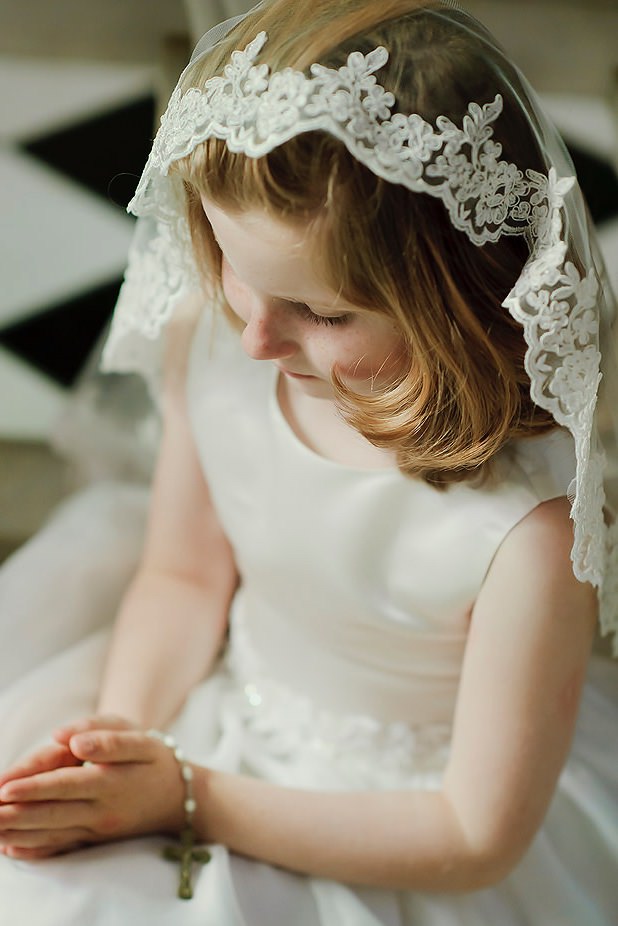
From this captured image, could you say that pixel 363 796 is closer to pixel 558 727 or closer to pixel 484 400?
pixel 558 727

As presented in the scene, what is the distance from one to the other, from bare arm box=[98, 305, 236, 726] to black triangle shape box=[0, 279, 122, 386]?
761mm

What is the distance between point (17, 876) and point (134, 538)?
0.47 metres

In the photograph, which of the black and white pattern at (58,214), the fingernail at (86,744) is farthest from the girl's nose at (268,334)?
the black and white pattern at (58,214)

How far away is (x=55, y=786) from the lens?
0.84 m

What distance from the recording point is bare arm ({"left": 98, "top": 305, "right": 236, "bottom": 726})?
1056mm

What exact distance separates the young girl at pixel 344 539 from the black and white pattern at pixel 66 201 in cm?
66

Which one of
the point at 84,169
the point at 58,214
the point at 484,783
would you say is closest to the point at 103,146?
the point at 84,169

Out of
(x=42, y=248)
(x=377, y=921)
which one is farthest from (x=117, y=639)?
(x=42, y=248)

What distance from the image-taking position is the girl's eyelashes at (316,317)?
73 centimetres

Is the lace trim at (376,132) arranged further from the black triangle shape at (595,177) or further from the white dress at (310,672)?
the black triangle shape at (595,177)

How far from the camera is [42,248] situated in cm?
193

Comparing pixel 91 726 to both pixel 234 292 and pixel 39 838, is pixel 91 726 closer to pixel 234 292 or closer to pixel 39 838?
pixel 39 838

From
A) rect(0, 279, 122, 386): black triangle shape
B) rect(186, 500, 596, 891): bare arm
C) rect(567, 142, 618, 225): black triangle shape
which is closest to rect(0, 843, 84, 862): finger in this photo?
rect(186, 500, 596, 891): bare arm

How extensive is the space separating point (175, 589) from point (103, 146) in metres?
1.22
